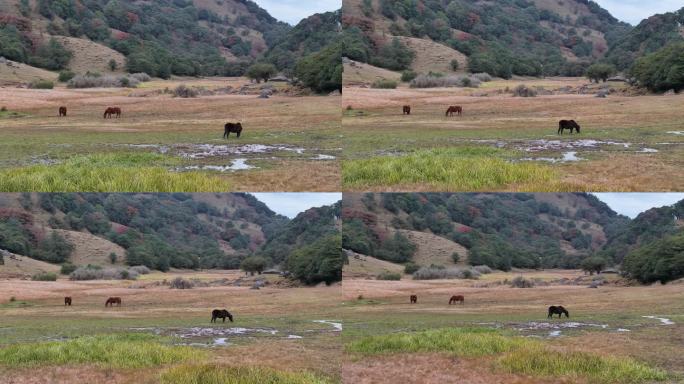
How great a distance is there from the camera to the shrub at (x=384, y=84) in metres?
37.4

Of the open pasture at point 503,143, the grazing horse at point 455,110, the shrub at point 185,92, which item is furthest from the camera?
the shrub at point 185,92

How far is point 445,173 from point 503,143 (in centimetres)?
859

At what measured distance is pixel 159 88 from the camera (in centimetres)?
7194

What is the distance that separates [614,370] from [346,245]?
1054cm

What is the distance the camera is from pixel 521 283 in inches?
1315

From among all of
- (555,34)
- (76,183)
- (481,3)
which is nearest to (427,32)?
(481,3)

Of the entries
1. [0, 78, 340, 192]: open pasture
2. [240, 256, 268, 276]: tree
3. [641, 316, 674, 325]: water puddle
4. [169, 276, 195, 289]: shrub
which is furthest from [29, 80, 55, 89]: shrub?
[641, 316, 674, 325]: water puddle

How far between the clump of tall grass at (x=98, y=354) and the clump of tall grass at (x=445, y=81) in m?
25.2

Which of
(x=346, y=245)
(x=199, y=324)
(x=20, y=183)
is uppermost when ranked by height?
(x=20, y=183)

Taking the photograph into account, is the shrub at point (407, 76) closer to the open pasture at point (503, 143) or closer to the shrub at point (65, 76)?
the open pasture at point (503, 143)

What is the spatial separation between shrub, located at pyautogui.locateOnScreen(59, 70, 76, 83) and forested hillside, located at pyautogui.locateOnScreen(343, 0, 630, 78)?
145 feet

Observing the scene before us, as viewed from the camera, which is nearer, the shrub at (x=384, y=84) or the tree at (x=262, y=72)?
the shrub at (x=384, y=84)

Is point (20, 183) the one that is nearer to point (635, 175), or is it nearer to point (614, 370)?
point (614, 370)

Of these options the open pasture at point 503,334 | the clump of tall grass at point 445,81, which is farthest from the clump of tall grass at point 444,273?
the clump of tall grass at point 445,81
